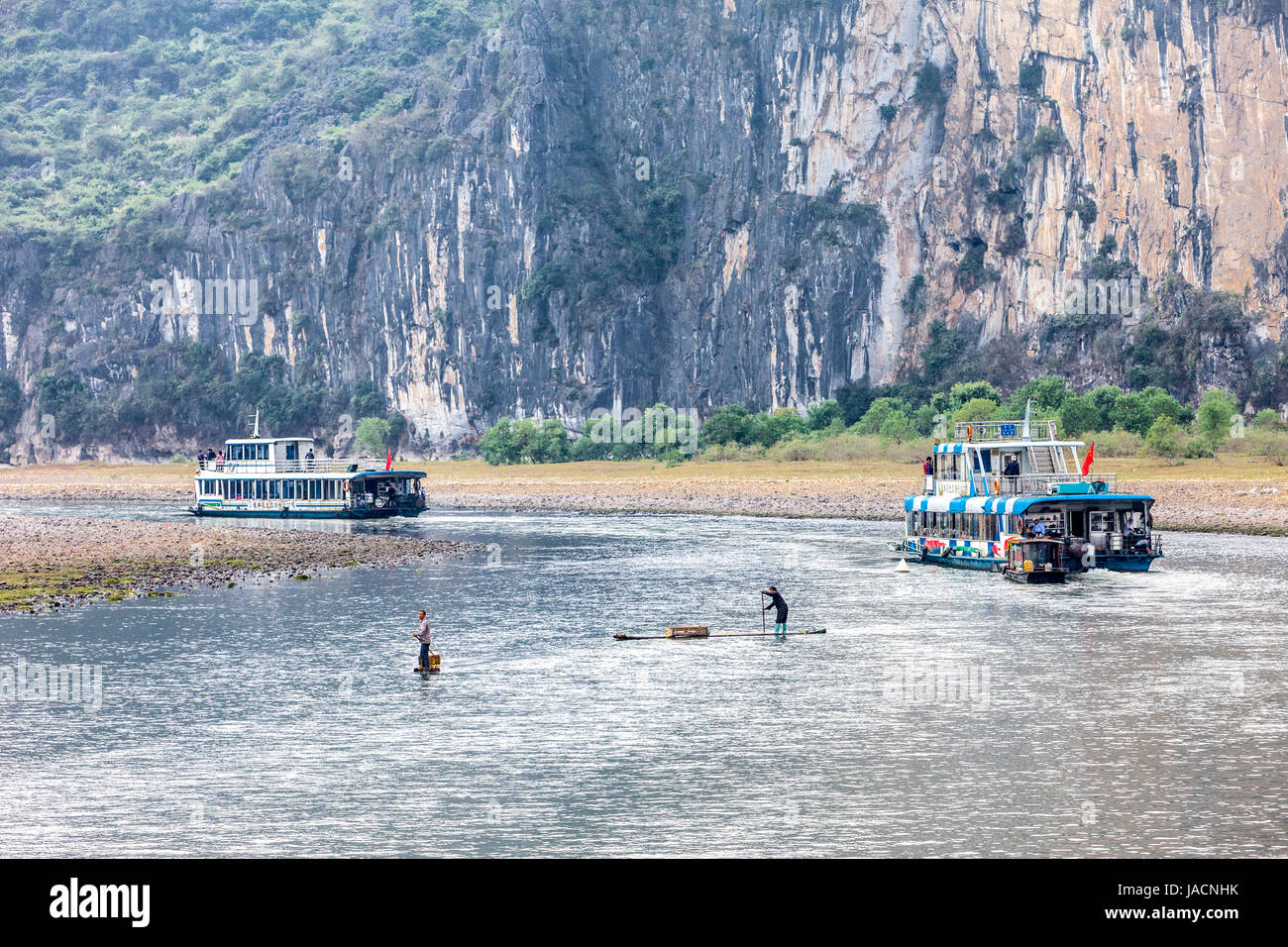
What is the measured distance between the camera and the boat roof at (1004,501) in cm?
6388

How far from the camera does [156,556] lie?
248 ft

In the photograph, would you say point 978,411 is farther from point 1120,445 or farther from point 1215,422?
point 1215,422

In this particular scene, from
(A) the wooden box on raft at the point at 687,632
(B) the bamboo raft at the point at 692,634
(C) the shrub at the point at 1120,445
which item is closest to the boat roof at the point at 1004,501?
(B) the bamboo raft at the point at 692,634

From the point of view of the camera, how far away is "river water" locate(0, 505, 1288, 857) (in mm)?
23406

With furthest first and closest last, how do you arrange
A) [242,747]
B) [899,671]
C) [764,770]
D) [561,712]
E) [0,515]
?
[0,515]
[899,671]
[561,712]
[242,747]
[764,770]

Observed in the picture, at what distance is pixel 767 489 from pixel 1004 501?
214ft

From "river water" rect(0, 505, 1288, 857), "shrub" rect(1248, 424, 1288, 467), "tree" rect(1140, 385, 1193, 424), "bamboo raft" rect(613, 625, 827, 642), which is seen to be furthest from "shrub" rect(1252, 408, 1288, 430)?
"bamboo raft" rect(613, 625, 827, 642)

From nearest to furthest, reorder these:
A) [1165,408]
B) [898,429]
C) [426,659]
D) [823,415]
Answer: [426,659] → [1165,408] → [898,429] → [823,415]

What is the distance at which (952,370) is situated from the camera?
198750 millimetres

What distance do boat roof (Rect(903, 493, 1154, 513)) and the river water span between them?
234 inches

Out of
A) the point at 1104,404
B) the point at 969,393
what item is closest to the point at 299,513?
the point at 969,393

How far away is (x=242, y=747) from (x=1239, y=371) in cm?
16504
